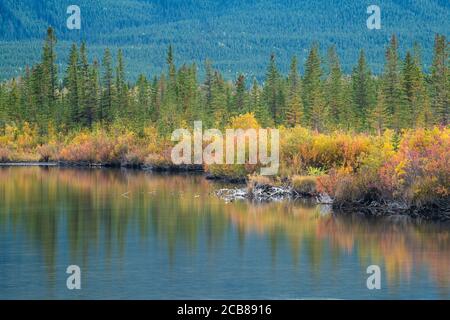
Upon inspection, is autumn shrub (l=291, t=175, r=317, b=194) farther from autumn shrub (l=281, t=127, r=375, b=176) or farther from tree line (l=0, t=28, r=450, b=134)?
tree line (l=0, t=28, r=450, b=134)

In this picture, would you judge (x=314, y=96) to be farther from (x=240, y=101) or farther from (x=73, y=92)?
(x=73, y=92)

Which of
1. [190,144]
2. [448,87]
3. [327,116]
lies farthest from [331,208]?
[327,116]

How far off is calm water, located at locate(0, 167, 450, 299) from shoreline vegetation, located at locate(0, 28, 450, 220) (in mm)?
1853

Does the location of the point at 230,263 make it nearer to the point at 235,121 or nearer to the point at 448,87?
the point at 235,121

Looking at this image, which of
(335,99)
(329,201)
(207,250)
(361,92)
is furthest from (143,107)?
(207,250)

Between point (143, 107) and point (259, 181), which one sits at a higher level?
point (143, 107)

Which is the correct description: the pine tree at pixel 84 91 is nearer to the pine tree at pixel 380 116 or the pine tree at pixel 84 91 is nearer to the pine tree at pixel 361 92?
the pine tree at pixel 361 92

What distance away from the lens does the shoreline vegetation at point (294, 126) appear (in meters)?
36.7

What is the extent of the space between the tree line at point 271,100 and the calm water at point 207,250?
1650 inches

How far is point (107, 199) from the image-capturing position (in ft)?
149

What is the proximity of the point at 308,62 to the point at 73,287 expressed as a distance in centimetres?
7319

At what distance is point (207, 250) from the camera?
29.7 meters

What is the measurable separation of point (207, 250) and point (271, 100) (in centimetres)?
6991

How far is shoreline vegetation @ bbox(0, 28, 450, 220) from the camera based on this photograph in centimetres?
3666
